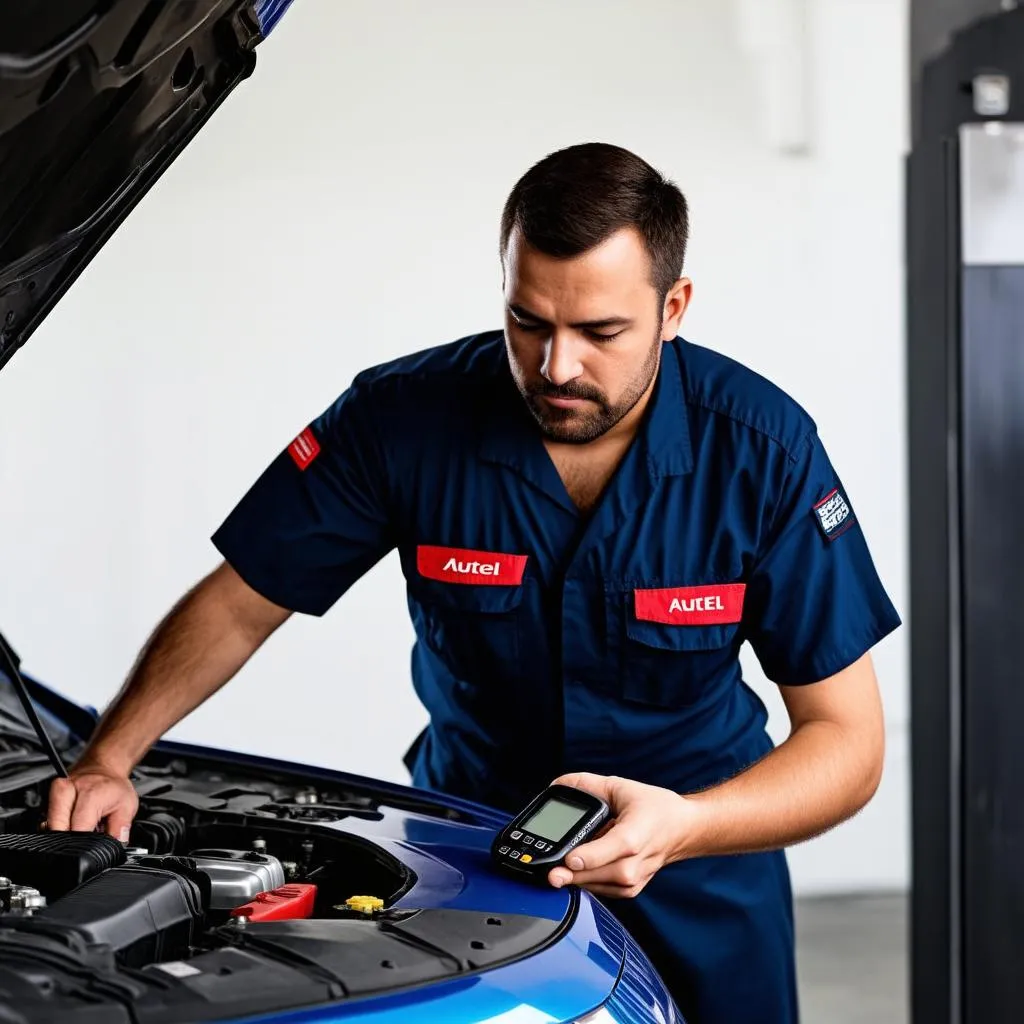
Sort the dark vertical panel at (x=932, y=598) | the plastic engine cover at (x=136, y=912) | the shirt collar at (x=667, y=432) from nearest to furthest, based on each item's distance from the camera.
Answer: the plastic engine cover at (x=136, y=912), the shirt collar at (x=667, y=432), the dark vertical panel at (x=932, y=598)

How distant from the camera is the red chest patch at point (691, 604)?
1.87 m

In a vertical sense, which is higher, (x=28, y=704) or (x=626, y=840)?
(x=28, y=704)

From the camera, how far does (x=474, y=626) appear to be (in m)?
1.93

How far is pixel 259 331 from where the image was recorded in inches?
Answer: 159

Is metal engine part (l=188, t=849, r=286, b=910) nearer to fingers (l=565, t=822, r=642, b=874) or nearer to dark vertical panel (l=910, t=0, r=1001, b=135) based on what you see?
fingers (l=565, t=822, r=642, b=874)

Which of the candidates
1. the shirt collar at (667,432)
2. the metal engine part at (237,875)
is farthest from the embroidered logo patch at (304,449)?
the metal engine part at (237,875)

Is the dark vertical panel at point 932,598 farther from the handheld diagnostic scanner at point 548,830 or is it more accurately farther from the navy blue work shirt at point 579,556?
the handheld diagnostic scanner at point 548,830

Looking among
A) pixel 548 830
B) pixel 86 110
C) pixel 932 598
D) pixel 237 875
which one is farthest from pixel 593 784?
pixel 932 598

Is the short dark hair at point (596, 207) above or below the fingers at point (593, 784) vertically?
above

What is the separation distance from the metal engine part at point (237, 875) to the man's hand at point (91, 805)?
0.44 ft

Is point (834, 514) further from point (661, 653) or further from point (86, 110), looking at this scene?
point (86, 110)

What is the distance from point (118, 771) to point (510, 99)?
278cm

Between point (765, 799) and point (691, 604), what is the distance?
30cm

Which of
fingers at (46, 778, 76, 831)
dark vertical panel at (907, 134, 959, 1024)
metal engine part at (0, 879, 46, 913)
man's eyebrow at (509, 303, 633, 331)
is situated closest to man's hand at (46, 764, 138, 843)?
fingers at (46, 778, 76, 831)
